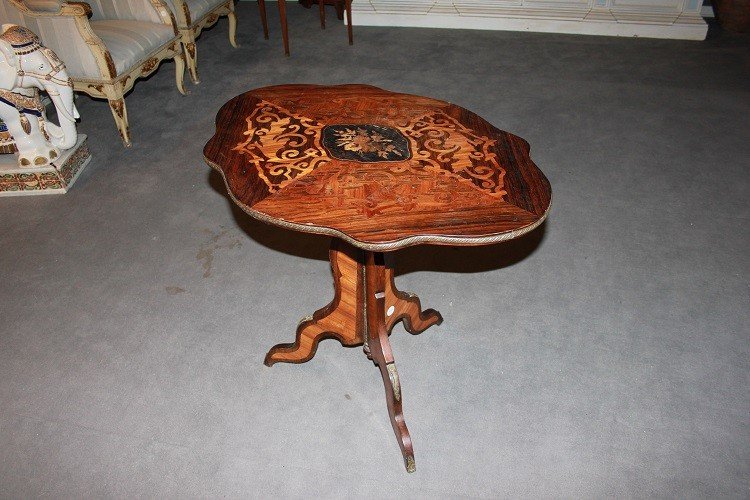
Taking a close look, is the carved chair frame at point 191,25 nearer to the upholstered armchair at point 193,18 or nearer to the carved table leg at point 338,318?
the upholstered armchair at point 193,18

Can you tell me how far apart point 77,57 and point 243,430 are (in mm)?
2149

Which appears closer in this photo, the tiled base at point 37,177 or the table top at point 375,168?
the table top at point 375,168

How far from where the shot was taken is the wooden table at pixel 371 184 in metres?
1.46

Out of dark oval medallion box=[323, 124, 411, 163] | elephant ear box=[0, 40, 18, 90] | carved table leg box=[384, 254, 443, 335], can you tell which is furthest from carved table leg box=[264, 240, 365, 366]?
elephant ear box=[0, 40, 18, 90]

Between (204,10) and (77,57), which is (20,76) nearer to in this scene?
(77,57)

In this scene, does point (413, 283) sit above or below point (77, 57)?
below

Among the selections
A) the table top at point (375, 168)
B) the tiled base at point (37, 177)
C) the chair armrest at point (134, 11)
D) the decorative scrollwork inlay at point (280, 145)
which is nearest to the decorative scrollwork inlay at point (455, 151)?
the table top at point (375, 168)

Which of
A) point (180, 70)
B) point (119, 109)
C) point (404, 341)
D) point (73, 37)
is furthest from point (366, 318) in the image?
point (180, 70)

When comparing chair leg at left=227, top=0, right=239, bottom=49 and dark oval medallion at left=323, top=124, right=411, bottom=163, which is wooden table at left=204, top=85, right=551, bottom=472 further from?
chair leg at left=227, top=0, right=239, bottom=49

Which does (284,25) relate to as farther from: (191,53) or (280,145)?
(280,145)

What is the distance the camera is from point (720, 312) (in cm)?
230

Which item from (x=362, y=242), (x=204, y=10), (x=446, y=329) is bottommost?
(x=446, y=329)

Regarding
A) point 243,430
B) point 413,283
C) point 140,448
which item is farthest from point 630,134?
point 140,448

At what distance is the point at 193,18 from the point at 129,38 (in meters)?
0.62
